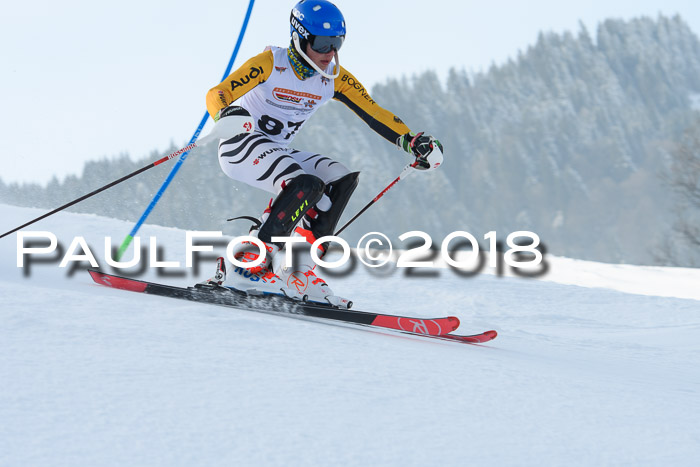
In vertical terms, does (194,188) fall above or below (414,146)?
above

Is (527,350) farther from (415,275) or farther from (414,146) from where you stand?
(415,275)

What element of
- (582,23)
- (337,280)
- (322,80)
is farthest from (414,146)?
(582,23)

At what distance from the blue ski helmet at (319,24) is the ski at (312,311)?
56.2 inches

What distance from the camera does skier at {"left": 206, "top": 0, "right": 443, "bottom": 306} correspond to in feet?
13.3

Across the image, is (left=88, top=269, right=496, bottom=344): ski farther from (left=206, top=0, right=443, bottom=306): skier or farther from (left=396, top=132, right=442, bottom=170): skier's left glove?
(left=396, top=132, right=442, bottom=170): skier's left glove

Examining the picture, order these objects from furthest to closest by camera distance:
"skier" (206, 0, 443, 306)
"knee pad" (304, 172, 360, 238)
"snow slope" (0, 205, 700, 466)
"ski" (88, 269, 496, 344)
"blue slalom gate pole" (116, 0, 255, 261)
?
1. "blue slalom gate pole" (116, 0, 255, 261)
2. "knee pad" (304, 172, 360, 238)
3. "skier" (206, 0, 443, 306)
4. "ski" (88, 269, 496, 344)
5. "snow slope" (0, 205, 700, 466)

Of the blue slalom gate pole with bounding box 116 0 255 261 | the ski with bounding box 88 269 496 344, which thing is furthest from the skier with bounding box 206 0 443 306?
the blue slalom gate pole with bounding box 116 0 255 261

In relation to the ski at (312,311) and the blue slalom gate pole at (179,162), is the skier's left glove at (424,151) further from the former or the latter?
the blue slalom gate pole at (179,162)

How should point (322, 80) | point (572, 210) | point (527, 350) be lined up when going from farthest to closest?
point (572, 210)
point (322, 80)
point (527, 350)

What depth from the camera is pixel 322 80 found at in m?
4.36

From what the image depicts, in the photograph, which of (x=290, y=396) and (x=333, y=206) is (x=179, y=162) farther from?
(x=290, y=396)

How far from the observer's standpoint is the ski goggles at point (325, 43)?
13.5ft

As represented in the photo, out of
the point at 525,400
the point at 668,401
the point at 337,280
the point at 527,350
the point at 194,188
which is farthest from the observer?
the point at 194,188

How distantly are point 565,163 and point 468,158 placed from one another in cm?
1339
